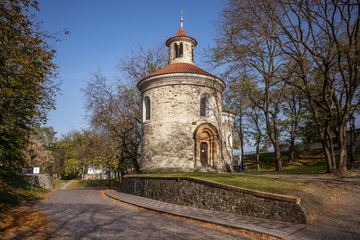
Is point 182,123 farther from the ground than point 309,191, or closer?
farther from the ground

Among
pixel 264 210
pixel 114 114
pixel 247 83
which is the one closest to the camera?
pixel 264 210

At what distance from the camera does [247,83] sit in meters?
20.9

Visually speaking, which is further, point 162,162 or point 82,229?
point 162,162

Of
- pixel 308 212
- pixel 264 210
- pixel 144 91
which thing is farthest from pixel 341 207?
pixel 144 91

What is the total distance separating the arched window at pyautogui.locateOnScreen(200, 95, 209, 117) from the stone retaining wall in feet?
25.1

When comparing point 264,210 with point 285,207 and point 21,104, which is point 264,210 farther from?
point 21,104

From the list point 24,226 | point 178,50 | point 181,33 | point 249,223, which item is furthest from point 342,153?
point 181,33

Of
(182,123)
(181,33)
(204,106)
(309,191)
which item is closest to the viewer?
(309,191)

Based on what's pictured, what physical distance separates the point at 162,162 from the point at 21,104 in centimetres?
1174

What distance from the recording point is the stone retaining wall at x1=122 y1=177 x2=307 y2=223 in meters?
9.93

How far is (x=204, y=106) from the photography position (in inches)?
922

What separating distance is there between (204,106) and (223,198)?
39.4ft

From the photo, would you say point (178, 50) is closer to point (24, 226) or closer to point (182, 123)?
point (182, 123)

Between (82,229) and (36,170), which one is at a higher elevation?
(36,170)
